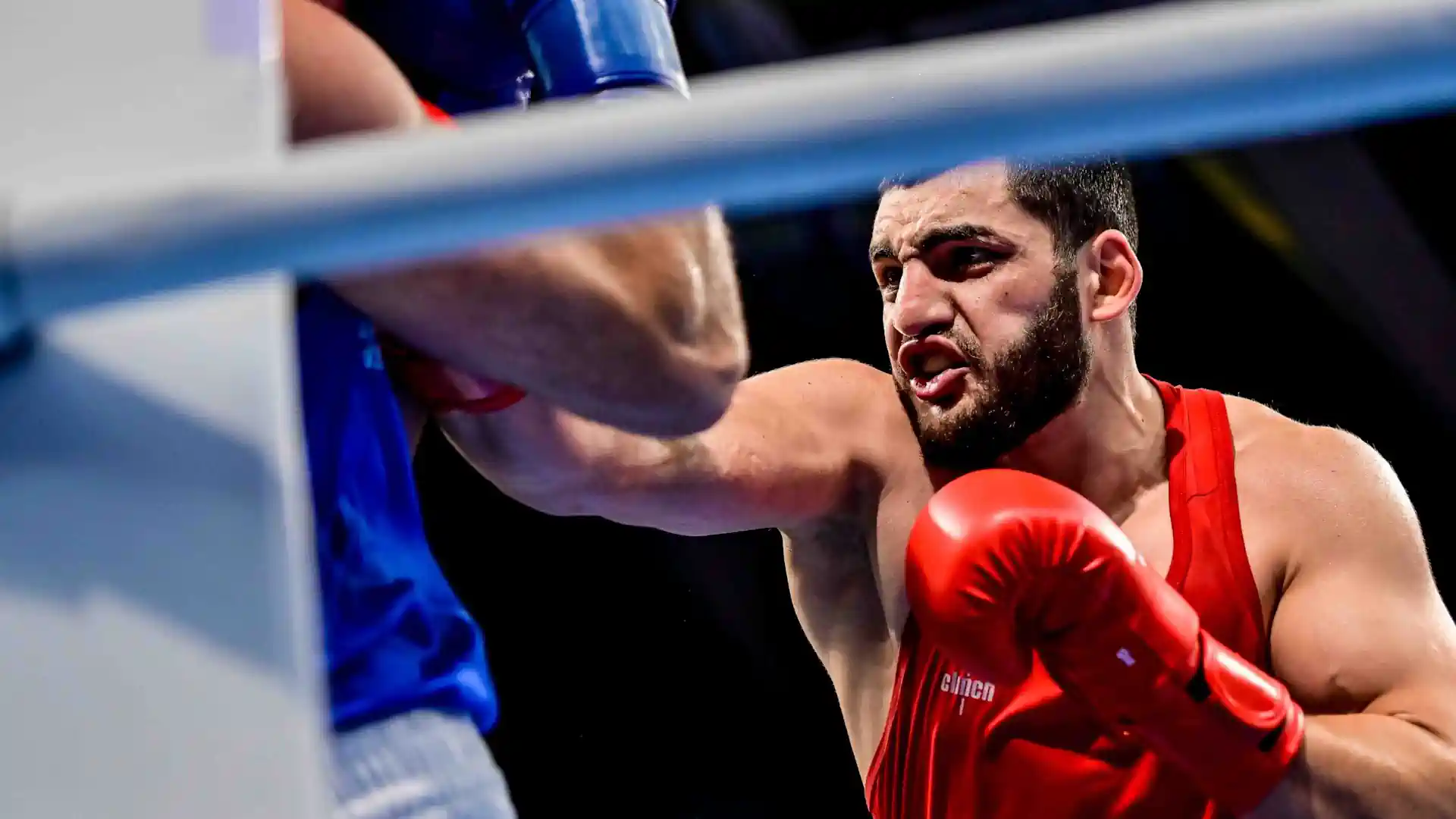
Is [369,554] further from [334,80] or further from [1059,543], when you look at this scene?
[1059,543]

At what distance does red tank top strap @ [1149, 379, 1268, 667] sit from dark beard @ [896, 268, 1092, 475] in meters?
0.17

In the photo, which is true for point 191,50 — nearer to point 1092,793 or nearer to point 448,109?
point 448,109

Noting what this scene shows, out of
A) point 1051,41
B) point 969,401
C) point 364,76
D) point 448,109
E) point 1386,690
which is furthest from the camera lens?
point 969,401

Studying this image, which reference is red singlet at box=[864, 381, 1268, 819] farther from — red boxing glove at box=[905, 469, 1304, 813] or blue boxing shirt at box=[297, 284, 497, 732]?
blue boxing shirt at box=[297, 284, 497, 732]

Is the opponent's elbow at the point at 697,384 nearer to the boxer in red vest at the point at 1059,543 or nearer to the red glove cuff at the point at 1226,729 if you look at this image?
the boxer in red vest at the point at 1059,543

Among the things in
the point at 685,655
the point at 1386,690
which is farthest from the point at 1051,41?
the point at 685,655

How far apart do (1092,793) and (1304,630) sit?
33cm

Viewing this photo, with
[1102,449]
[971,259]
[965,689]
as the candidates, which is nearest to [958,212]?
[971,259]

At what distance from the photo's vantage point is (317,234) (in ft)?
1.02

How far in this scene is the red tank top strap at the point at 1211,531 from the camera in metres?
1.81

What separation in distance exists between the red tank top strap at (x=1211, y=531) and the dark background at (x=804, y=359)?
123cm

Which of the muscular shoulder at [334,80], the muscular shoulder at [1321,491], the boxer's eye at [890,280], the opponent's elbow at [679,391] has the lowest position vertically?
the muscular shoulder at [1321,491]

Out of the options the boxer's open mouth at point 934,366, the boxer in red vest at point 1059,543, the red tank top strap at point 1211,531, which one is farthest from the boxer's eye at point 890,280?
the red tank top strap at point 1211,531

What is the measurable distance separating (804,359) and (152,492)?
309 cm
